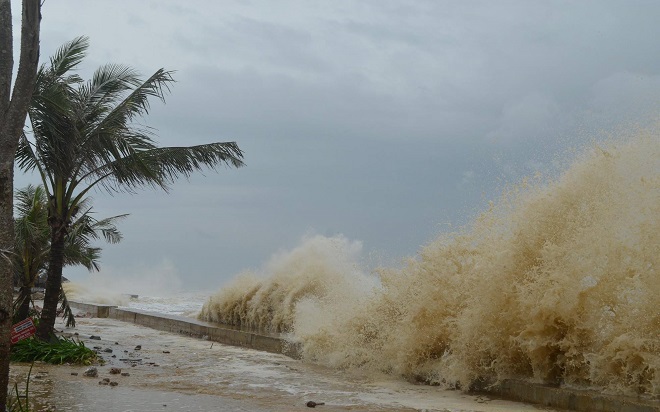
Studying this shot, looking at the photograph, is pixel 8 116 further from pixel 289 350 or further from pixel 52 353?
pixel 289 350

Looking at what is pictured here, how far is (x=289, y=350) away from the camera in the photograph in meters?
12.7

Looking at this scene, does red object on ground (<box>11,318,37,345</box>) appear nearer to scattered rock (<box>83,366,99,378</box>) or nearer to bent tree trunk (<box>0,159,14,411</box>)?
scattered rock (<box>83,366,99,378</box>)

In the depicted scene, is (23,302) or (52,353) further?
(23,302)

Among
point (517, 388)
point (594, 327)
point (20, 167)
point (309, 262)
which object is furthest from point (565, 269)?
point (309, 262)

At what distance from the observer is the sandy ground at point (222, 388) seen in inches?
283

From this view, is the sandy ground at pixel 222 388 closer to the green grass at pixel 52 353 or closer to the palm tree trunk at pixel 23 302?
the green grass at pixel 52 353

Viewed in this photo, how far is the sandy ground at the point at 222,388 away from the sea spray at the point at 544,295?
2.14 feet

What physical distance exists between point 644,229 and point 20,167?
10076mm

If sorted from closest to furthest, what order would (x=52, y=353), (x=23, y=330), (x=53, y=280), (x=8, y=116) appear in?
(x=8, y=116) < (x=23, y=330) < (x=52, y=353) < (x=53, y=280)

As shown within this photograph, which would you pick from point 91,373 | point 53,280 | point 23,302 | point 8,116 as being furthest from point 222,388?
point 23,302

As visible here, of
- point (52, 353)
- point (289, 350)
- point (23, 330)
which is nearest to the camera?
point (23, 330)

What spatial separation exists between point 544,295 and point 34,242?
1065 centimetres

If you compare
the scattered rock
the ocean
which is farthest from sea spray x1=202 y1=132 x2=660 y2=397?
the scattered rock

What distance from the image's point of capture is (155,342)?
14.6 m
